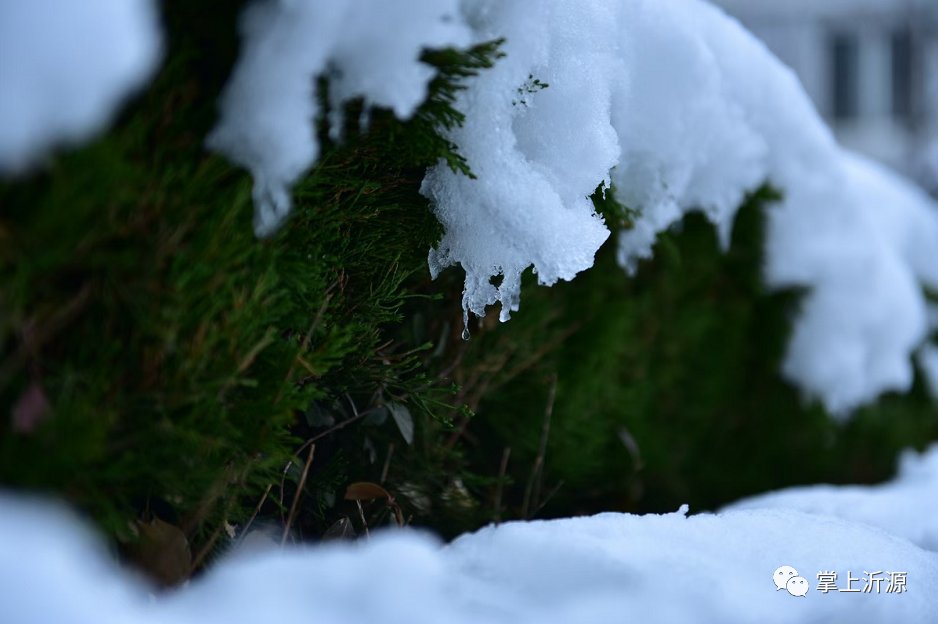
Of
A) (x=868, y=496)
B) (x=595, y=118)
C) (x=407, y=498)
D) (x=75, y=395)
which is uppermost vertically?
(x=595, y=118)

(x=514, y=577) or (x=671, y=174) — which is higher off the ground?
(x=671, y=174)

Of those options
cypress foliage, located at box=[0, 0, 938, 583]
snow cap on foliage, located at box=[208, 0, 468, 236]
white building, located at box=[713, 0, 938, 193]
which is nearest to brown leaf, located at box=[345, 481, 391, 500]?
cypress foliage, located at box=[0, 0, 938, 583]

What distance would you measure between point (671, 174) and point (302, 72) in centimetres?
131

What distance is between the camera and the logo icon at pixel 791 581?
4.96 feet

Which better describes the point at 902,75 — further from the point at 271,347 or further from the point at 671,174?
the point at 271,347

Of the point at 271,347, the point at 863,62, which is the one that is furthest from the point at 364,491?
the point at 863,62

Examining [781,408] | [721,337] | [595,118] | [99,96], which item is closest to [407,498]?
[595,118]

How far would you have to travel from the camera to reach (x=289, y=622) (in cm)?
108

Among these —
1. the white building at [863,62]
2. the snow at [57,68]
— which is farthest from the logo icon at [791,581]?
the white building at [863,62]

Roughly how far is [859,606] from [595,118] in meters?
0.91

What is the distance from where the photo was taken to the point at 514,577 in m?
1.37

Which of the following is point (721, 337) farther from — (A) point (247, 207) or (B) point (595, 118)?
(A) point (247, 207)

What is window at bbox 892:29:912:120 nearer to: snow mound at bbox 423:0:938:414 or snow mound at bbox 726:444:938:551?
snow mound at bbox 423:0:938:414

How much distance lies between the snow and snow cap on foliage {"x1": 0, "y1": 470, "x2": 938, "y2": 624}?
0.41 m
